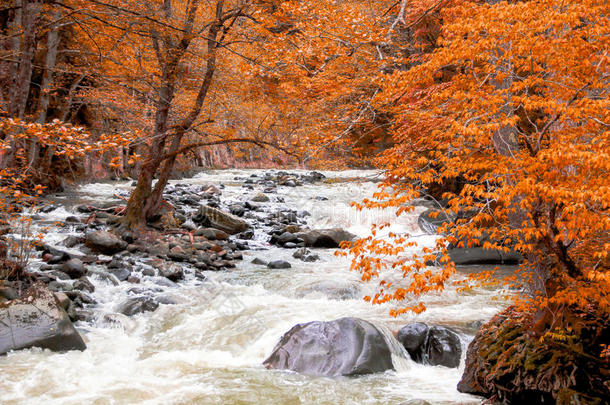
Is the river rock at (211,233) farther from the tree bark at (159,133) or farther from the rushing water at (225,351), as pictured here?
the rushing water at (225,351)

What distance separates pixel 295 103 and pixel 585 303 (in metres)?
12.0

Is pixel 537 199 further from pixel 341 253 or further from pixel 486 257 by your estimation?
pixel 486 257

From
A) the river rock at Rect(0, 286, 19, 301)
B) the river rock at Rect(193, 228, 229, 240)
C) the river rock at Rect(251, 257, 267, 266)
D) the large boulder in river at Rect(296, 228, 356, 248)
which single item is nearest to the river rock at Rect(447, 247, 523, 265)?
the large boulder in river at Rect(296, 228, 356, 248)

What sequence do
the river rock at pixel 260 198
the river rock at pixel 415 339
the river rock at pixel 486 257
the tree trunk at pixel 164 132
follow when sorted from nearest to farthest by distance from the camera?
1. the river rock at pixel 415 339
2. the tree trunk at pixel 164 132
3. the river rock at pixel 486 257
4. the river rock at pixel 260 198

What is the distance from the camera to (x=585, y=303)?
3949mm

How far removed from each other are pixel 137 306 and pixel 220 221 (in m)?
6.70

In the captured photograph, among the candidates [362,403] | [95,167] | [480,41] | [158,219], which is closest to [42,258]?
[158,219]

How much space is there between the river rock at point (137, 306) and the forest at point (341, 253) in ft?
0.15

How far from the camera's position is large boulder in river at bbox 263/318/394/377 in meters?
5.46

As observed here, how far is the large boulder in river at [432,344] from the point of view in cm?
572

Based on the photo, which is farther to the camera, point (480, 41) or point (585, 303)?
point (480, 41)

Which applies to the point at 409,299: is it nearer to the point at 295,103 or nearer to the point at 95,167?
the point at 295,103

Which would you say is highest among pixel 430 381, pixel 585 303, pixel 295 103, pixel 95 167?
pixel 295 103

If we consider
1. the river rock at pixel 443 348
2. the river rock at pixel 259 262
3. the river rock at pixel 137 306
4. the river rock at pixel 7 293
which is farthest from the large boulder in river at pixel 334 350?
the river rock at pixel 259 262
